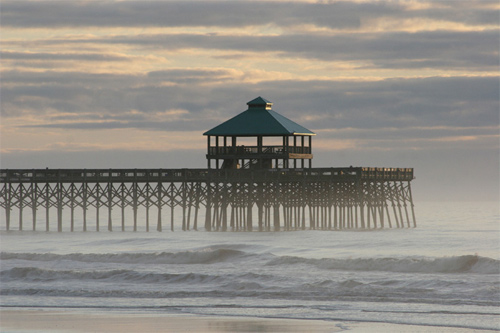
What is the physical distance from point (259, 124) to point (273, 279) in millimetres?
25286

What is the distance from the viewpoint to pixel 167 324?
1952cm

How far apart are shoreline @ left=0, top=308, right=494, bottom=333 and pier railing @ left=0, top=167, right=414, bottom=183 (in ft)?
89.7

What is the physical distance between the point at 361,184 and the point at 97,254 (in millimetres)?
17747

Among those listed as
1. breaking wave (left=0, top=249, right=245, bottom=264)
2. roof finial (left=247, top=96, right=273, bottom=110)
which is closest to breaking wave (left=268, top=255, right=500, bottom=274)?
breaking wave (left=0, top=249, right=245, bottom=264)

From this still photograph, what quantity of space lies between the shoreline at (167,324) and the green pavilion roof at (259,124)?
30.0 m

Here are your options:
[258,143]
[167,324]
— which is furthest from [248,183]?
[167,324]

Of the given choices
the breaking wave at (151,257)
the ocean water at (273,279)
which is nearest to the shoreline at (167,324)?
the ocean water at (273,279)

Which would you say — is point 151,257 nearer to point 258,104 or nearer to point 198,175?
point 198,175

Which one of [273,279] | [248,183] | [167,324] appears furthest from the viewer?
[248,183]

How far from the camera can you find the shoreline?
61.5 feet

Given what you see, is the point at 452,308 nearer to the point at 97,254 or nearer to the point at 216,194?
the point at 97,254

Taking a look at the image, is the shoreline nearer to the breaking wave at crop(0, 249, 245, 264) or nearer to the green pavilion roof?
the breaking wave at crop(0, 249, 245, 264)

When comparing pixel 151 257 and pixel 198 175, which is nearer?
pixel 151 257

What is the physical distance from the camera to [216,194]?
49938mm
